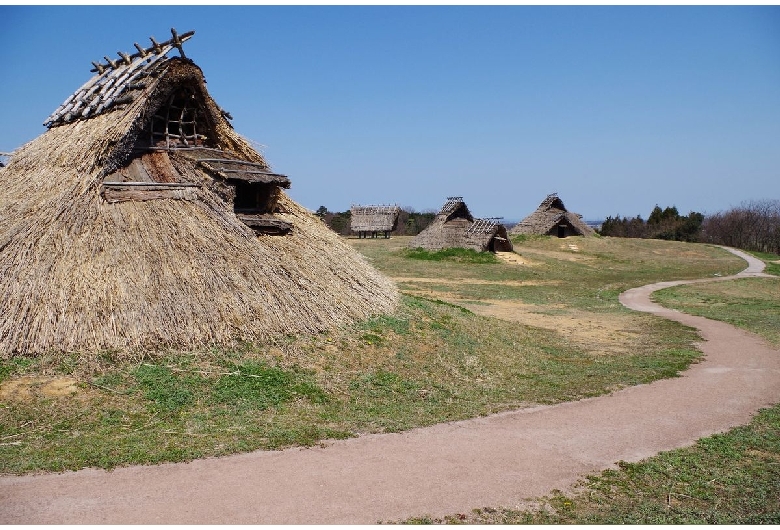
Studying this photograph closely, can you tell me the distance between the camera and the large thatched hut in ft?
35.2

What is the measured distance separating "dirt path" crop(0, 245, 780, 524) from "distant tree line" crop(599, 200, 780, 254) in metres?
63.9

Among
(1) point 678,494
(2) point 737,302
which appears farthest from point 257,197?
(2) point 737,302

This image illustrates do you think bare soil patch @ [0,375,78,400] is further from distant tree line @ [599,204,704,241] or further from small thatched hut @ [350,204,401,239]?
distant tree line @ [599,204,704,241]

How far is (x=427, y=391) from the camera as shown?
1193 centimetres

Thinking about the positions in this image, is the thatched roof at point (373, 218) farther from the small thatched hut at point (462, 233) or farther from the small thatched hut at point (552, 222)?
the small thatched hut at point (462, 233)

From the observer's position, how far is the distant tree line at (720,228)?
217 feet

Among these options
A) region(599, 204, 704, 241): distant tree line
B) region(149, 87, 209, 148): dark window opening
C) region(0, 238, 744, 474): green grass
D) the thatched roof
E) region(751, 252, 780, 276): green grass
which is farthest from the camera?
region(599, 204, 704, 241): distant tree line

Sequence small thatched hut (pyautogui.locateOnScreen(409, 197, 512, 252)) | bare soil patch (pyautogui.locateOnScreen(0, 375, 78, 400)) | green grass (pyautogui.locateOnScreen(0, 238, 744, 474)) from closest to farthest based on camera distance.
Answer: green grass (pyautogui.locateOnScreen(0, 238, 744, 474)), bare soil patch (pyautogui.locateOnScreen(0, 375, 78, 400)), small thatched hut (pyautogui.locateOnScreen(409, 197, 512, 252))

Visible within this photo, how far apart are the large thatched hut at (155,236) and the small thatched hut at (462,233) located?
2891cm

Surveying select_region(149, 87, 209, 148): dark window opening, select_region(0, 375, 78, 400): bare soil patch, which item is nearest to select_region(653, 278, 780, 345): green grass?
select_region(149, 87, 209, 148): dark window opening

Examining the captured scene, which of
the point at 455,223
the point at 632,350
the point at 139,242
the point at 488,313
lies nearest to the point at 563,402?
the point at 632,350

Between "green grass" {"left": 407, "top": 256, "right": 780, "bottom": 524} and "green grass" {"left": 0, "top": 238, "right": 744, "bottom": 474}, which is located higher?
"green grass" {"left": 0, "top": 238, "right": 744, "bottom": 474}

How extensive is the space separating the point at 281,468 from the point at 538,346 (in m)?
11.1

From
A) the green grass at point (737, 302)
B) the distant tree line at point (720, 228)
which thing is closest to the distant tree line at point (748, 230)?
the distant tree line at point (720, 228)
